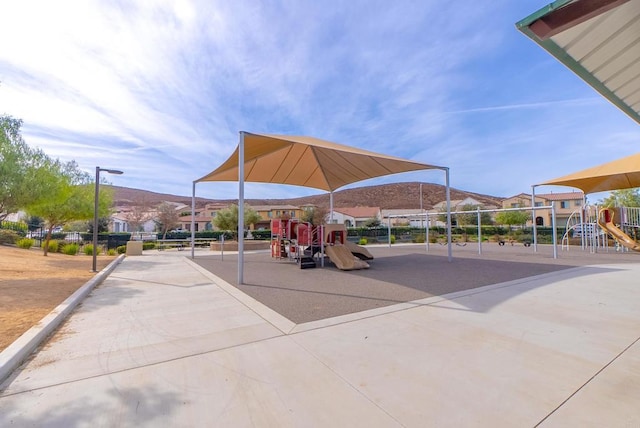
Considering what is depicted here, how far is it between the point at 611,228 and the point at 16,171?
78.2 feet

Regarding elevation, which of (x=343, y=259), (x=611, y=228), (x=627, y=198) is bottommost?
(x=343, y=259)

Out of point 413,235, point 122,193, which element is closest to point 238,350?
point 413,235

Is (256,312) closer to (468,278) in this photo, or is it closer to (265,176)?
(468,278)

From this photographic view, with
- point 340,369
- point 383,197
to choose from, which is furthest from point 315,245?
point 383,197

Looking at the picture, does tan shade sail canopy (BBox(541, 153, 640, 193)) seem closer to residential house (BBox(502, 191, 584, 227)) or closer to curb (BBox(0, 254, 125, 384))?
curb (BBox(0, 254, 125, 384))

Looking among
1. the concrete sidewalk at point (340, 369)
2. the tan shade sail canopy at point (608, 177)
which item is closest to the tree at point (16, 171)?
the concrete sidewalk at point (340, 369)

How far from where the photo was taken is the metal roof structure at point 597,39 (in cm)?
199

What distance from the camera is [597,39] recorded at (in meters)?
2.50

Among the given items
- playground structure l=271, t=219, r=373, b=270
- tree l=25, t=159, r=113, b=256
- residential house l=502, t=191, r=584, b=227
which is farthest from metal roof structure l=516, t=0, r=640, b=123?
residential house l=502, t=191, r=584, b=227

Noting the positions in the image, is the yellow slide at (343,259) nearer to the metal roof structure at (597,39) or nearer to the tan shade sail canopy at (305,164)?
the tan shade sail canopy at (305,164)

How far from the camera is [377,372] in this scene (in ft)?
8.54

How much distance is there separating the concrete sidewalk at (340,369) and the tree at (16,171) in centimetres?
628

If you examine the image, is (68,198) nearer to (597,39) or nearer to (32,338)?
(32,338)

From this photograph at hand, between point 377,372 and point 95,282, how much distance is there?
6917 millimetres
